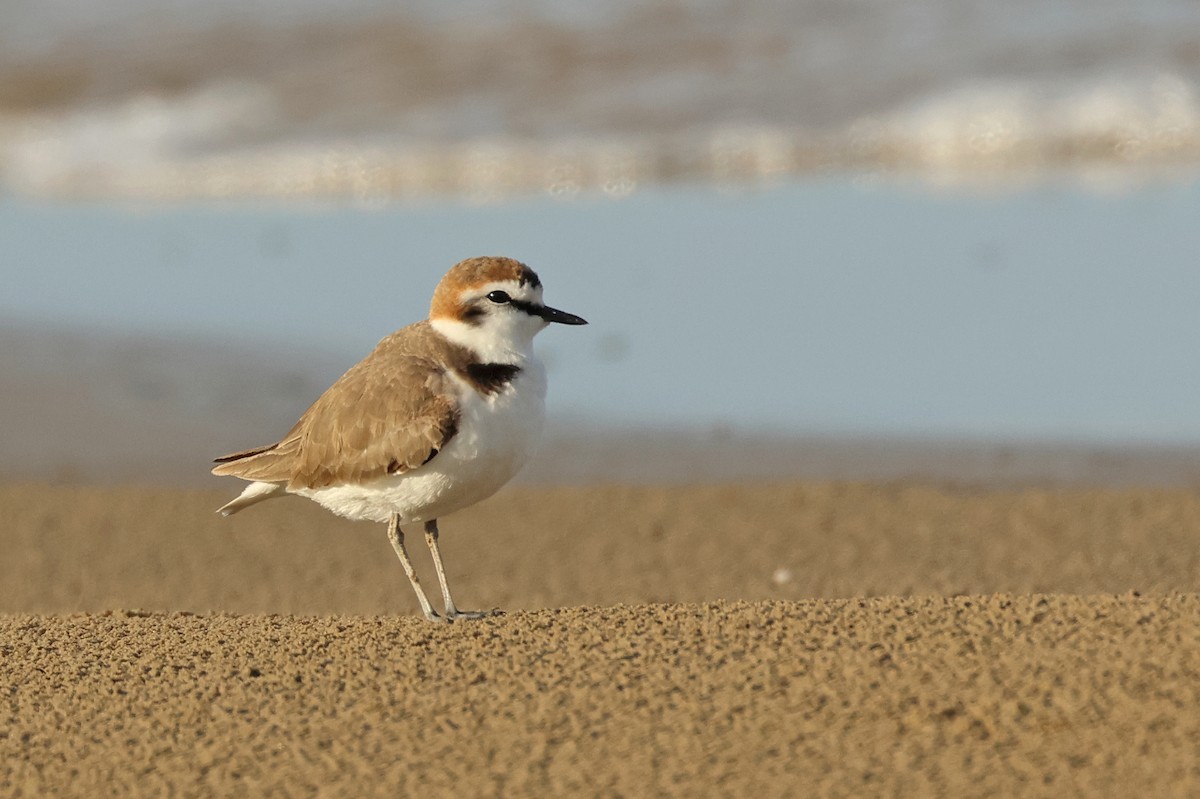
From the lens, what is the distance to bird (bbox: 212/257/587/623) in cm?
475

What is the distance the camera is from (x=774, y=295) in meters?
9.98

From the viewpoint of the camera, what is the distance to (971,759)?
339 cm

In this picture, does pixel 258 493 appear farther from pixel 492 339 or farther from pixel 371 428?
pixel 492 339

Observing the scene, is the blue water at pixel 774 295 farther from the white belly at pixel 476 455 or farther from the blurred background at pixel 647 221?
the white belly at pixel 476 455

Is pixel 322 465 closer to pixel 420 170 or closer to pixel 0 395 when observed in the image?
pixel 0 395

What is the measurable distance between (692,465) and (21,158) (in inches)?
438

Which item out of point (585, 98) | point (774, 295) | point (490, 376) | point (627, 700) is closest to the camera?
point (627, 700)

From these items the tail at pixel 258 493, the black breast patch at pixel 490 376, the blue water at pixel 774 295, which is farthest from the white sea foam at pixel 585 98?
the black breast patch at pixel 490 376

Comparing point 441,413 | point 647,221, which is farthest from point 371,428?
point 647,221

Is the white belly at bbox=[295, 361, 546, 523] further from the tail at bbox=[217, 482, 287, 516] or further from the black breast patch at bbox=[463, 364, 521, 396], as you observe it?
the tail at bbox=[217, 482, 287, 516]

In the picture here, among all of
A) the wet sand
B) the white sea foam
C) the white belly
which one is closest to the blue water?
the white sea foam

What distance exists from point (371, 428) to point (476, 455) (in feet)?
1.15

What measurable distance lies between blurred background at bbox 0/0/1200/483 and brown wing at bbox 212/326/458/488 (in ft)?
9.92

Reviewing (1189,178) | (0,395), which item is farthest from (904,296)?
(0,395)
